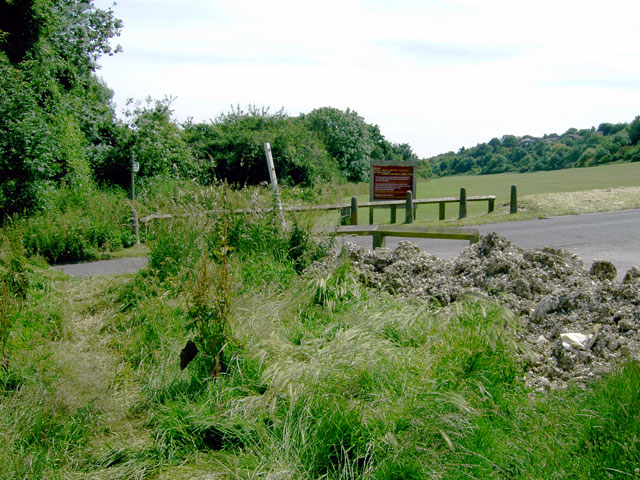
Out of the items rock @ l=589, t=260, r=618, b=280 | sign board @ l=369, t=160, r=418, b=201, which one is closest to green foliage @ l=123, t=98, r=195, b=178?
sign board @ l=369, t=160, r=418, b=201

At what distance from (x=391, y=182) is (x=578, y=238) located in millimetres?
8037

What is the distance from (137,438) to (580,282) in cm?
442

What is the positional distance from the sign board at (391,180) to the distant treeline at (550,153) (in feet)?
185

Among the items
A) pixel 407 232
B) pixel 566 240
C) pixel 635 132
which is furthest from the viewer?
pixel 635 132

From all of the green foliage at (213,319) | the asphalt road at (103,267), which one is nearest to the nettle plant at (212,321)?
the green foliage at (213,319)

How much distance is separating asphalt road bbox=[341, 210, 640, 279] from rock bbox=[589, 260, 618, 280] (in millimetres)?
2197

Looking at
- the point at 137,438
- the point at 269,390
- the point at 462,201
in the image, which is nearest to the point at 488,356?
the point at 269,390

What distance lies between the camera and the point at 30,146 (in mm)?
12922

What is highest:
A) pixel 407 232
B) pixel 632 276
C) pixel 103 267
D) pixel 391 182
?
pixel 391 182

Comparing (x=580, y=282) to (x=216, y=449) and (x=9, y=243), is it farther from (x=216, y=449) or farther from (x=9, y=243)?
(x=9, y=243)

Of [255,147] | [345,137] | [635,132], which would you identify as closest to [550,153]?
[635,132]

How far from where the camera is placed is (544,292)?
597cm

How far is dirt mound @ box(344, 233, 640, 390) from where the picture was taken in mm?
4574

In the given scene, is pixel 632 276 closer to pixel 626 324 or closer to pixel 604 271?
pixel 604 271
